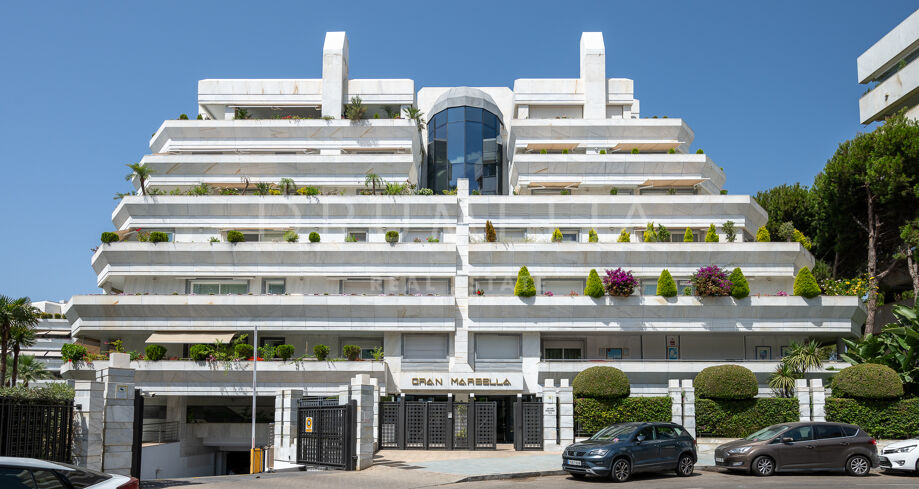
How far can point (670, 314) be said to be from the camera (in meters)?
47.7

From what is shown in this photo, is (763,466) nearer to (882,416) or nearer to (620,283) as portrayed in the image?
(882,416)

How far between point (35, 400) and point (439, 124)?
46.3m

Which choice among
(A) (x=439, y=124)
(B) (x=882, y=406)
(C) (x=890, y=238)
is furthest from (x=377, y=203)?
(C) (x=890, y=238)

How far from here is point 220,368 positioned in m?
46.3

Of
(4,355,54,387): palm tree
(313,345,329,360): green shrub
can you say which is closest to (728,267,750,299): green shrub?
Answer: (313,345,329,360): green shrub

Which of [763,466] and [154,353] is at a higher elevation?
[154,353]

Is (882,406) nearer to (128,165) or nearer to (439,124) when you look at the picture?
(439,124)

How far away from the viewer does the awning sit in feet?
157

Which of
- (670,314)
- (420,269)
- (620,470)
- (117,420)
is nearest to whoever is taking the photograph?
(117,420)

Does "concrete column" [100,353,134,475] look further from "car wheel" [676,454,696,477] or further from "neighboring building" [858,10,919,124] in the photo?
"neighboring building" [858,10,919,124]

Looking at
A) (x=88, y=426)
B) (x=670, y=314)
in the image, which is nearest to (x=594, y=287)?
(x=670, y=314)

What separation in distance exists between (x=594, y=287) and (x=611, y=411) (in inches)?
485

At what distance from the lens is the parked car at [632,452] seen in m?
23.2

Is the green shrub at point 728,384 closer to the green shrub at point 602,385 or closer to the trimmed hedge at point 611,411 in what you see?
the trimmed hedge at point 611,411
